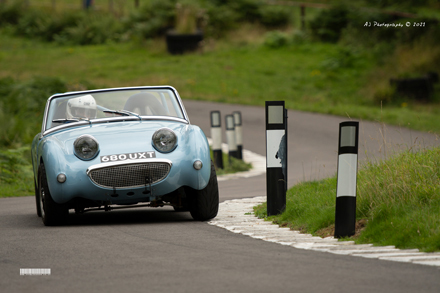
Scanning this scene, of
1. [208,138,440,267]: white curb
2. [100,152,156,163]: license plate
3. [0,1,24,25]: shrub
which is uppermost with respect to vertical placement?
[0,1,24,25]: shrub

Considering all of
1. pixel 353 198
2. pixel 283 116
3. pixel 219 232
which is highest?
pixel 283 116

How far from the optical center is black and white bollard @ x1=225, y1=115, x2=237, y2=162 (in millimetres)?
14805

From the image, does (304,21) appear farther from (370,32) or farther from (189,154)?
(189,154)

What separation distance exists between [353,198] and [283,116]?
145 centimetres

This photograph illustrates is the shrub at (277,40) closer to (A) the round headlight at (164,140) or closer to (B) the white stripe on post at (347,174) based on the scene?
(A) the round headlight at (164,140)

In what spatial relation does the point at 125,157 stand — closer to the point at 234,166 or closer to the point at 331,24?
the point at 234,166

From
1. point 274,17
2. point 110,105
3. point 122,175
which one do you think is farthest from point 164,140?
point 274,17

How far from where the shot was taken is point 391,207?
584cm

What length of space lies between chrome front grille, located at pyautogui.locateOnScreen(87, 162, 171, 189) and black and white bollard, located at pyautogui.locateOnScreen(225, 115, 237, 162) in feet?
26.5

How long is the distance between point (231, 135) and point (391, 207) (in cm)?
918

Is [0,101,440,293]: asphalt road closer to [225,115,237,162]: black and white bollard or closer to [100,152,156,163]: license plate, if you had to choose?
[100,152,156,163]: license plate

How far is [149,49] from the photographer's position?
3359 centimetres

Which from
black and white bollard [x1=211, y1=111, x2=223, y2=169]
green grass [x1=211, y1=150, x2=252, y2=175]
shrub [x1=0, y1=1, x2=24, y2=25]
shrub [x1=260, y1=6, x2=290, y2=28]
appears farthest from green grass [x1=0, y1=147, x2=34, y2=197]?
shrub [x1=0, y1=1, x2=24, y2=25]

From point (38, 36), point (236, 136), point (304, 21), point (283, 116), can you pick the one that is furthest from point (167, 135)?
point (38, 36)
